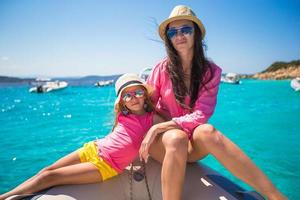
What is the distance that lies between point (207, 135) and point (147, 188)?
0.73 meters

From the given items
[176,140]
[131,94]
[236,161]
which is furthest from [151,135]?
[236,161]

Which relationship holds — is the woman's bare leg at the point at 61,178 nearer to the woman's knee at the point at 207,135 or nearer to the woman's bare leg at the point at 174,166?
the woman's bare leg at the point at 174,166

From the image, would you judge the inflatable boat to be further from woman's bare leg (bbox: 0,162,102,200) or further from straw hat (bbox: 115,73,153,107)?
straw hat (bbox: 115,73,153,107)

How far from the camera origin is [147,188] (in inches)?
89.0

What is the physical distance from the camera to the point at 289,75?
72.8 m

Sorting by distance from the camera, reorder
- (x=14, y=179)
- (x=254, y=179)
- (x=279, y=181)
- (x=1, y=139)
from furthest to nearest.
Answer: (x=1, y=139), (x=14, y=179), (x=279, y=181), (x=254, y=179)

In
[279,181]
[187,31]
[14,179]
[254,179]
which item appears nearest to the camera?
[254,179]

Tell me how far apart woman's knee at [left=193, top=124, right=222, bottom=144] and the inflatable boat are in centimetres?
38

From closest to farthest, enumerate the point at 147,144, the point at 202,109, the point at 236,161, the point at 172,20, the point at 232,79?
the point at 236,161
the point at 147,144
the point at 202,109
the point at 172,20
the point at 232,79

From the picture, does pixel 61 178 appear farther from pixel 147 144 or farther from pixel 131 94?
pixel 131 94

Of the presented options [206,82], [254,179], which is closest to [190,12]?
[206,82]

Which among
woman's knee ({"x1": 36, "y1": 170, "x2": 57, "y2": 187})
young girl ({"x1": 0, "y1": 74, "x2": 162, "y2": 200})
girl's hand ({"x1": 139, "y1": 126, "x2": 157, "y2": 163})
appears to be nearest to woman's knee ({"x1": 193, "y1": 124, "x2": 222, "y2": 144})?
girl's hand ({"x1": 139, "y1": 126, "x2": 157, "y2": 163})

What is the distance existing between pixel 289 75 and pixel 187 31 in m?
79.2

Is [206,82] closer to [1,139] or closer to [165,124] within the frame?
[165,124]
